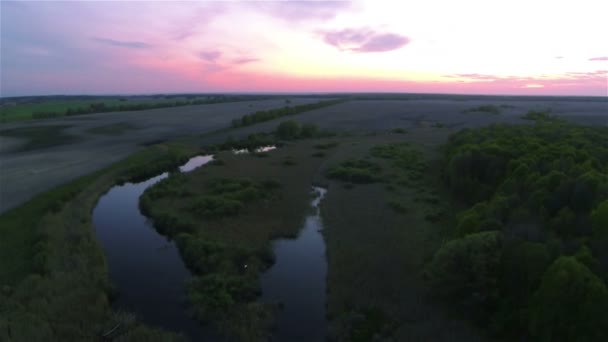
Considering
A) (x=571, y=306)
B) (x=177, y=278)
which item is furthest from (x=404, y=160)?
(x=571, y=306)

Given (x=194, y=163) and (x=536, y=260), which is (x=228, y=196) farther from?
(x=536, y=260)

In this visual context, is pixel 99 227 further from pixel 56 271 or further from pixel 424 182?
pixel 424 182

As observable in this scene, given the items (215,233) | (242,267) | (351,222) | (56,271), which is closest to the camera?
(56,271)

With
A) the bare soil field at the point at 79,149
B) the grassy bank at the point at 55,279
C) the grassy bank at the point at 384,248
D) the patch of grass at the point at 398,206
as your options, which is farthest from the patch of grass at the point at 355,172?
the bare soil field at the point at 79,149

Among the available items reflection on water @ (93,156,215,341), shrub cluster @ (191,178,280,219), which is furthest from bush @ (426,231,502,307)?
shrub cluster @ (191,178,280,219)

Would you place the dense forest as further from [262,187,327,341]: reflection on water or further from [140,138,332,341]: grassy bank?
[140,138,332,341]: grassy bank

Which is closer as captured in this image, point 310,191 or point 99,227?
point 99,227

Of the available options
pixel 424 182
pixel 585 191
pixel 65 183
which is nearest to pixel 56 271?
pixel 65 183
